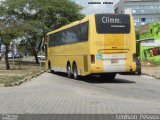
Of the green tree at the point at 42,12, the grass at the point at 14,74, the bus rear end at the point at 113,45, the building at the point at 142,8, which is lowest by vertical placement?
the grass at the point at 14,74

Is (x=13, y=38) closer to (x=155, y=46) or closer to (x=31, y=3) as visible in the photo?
(x=31, y=3)

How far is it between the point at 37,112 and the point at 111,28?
1429 cm

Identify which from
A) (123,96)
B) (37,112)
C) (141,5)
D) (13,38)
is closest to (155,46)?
(13,38)

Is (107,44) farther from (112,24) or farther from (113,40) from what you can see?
(112,24)

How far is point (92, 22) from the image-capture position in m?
26.3

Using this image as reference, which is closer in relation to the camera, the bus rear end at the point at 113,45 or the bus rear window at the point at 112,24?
the bus rear end at the point at 113,45

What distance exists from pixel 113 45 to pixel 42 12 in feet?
109

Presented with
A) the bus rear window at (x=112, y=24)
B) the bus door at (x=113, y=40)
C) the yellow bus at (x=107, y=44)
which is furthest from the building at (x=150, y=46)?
the bus door at (x=113, y=40)

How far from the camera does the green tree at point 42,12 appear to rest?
58069 millimetres

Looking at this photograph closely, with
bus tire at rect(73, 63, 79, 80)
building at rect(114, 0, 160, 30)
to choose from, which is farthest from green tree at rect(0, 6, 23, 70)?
building at rect(114, 0, 160, 30)

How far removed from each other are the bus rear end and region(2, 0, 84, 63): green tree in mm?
31088

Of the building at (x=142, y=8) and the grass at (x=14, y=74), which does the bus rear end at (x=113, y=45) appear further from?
the building at (x=142, y=8)

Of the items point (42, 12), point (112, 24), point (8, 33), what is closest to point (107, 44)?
point (112, 24)

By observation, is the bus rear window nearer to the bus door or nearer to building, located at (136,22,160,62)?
the bus door
